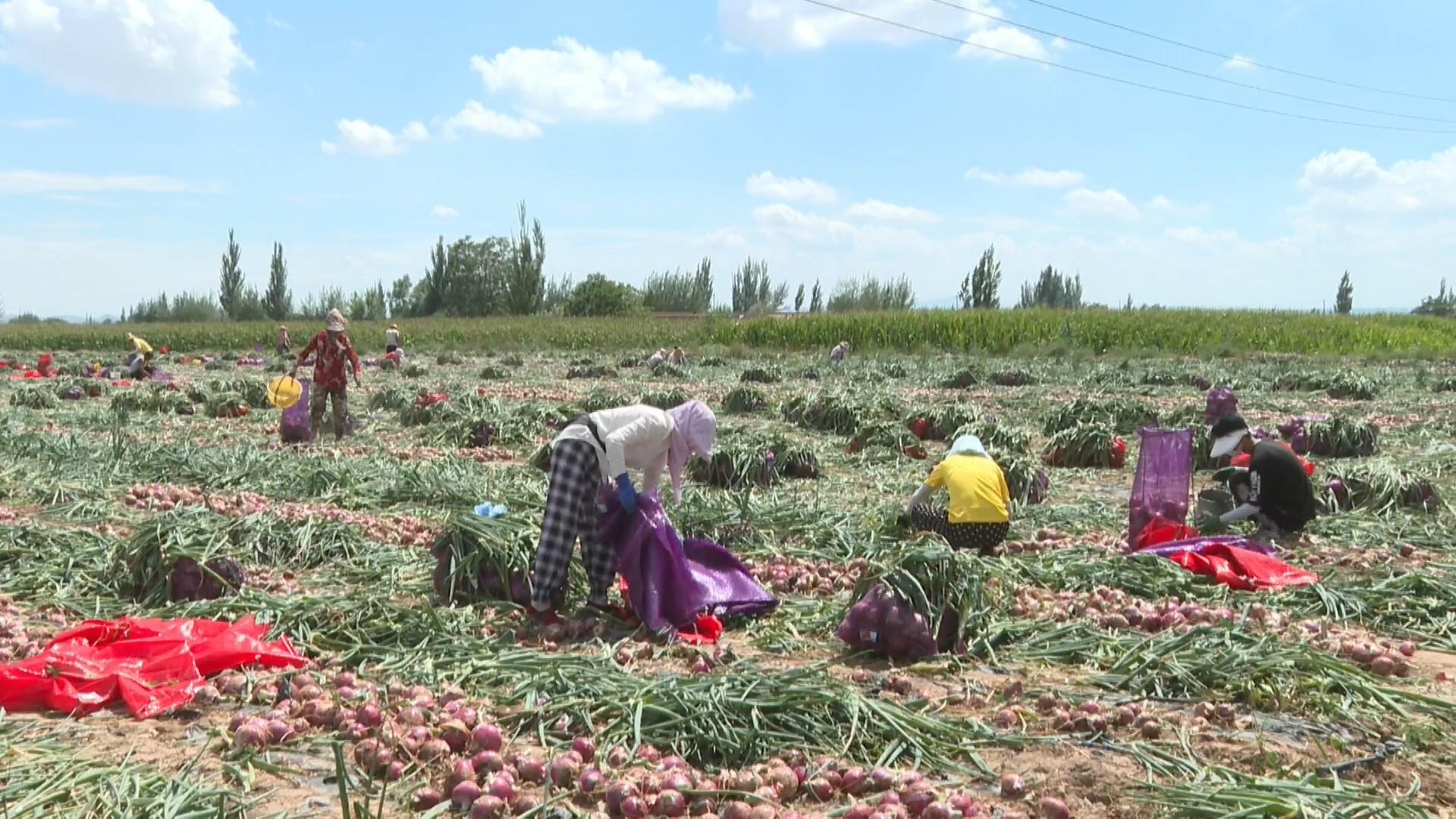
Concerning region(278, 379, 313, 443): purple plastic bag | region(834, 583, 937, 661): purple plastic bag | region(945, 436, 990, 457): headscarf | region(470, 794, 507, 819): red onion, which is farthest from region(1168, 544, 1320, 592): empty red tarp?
region(278, 379, 313, 443): purple plastic bag

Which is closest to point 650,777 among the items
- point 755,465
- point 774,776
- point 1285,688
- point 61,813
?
point 774,776

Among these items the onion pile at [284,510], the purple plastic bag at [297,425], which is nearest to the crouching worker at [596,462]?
the onion pile at [284,510]

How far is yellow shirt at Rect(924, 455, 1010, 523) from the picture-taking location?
250 inches

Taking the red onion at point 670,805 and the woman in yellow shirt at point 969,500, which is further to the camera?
the woman in yellow shirt at point 969,500

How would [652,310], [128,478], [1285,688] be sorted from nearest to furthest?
[1285,688] < [128,478] < [652,310]

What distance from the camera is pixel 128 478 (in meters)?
8.55

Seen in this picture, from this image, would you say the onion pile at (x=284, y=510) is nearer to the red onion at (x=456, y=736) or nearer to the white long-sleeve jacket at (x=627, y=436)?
the white long-sleeve jacket at (x=627, y=436)

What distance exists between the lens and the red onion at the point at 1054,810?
3.18 m

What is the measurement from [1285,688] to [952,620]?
1.27 meters

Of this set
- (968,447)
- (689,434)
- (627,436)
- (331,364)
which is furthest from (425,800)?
(331,364)

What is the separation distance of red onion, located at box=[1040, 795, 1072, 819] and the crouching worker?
230cm

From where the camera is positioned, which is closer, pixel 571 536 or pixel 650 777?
pixel 650 777

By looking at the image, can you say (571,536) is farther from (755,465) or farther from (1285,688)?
(755,465)

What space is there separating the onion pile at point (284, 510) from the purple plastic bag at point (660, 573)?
193cm
